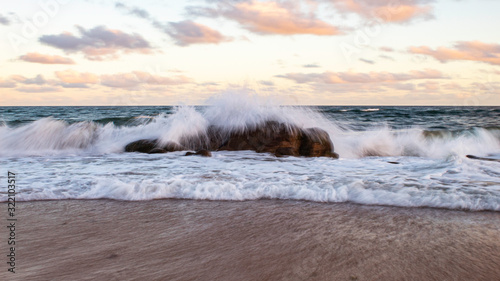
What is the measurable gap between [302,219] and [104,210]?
80.4 inches

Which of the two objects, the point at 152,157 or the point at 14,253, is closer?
the point at 14,253

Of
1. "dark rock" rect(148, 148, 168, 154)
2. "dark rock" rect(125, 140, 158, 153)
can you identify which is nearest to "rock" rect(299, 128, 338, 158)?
"dark rock" rect(148, 148, 168, 154)

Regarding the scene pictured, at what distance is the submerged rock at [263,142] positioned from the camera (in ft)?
25.4

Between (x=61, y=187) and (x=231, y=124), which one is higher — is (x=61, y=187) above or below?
below

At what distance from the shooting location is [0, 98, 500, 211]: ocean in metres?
4.09

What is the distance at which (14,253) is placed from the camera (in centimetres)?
245

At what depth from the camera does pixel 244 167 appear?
6000mm

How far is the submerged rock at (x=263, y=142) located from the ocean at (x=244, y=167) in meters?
0.26

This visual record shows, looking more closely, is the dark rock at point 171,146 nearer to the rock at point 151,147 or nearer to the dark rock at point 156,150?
the rock at point 151,147

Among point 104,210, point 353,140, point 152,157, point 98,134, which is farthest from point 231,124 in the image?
point 104,210

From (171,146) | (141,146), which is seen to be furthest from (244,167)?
(141,146)

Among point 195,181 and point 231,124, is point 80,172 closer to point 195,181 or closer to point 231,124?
point 195,181

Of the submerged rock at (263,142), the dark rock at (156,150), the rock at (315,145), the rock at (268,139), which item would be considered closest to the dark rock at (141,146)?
the submerged rock at (263,142)

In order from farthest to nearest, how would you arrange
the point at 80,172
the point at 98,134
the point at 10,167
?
the point at 98,134
the point at 10,167
the point at 80,172
